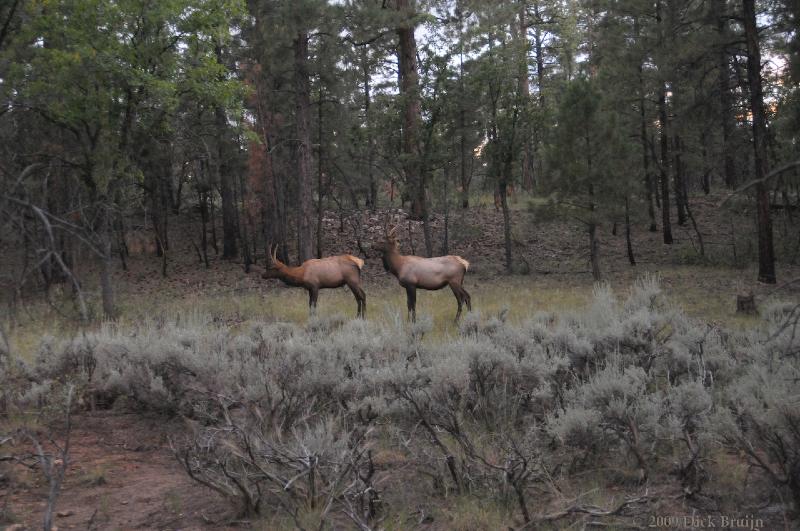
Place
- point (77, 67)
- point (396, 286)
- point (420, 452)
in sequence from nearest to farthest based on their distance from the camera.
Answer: point (420, 452) < point (77, 67) < point (396, 286)

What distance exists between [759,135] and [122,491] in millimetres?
16647

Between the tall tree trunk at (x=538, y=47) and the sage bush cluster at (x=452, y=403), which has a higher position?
the tall tree trunk at (x=538, y=47)

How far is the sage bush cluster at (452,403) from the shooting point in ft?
13.4

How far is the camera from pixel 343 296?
1744 centimetres

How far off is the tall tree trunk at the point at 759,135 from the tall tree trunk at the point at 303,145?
1243cm

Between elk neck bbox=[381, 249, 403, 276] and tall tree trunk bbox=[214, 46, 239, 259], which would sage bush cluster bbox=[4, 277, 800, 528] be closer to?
elk neck bbox=[381, 249, 403, 276]

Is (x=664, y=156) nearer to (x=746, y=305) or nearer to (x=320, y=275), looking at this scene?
(x=746, y=305)

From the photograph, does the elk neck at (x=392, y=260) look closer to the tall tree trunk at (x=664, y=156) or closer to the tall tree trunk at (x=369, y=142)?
the tall tree trunk at (x=369, y=142)

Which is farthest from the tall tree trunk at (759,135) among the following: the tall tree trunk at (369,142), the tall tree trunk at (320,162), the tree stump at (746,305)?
the tall tree trunk at (320,162)

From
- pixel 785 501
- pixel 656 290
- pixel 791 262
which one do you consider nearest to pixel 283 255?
pixel 656 290

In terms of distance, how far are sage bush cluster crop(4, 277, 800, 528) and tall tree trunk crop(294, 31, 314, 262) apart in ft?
39.4

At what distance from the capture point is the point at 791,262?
19672mm

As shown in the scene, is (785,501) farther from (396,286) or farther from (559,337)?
(396,286)

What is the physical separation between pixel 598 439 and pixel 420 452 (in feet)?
4.29
